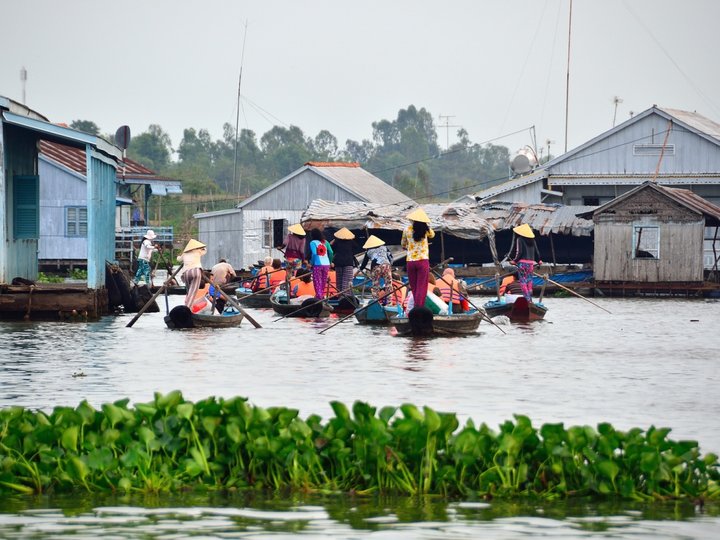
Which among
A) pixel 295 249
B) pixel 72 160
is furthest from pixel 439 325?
pixel 72 160

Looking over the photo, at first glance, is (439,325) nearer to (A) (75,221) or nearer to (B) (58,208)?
(A) (75,221)

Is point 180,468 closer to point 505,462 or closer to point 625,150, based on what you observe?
point 505,462

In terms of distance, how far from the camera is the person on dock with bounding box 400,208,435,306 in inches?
803

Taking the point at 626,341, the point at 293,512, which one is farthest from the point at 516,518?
the point at 626,341

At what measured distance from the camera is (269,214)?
160ft

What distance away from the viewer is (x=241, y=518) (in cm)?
775

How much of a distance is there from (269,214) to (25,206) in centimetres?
2495

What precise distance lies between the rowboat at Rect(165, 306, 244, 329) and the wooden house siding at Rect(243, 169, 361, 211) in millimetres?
25994

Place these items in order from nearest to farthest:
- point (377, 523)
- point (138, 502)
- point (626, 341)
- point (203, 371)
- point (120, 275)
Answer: point (377, 523)
point (138, 502)
point (203, 371)
point (626, 341)
point (120, 275)

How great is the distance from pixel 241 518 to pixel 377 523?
2.77 ft

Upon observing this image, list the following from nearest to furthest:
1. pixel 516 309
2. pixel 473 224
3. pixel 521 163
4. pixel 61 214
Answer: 1. pixel 516 309
2. pixel 473 224
3. pixel 61 214
4. pixel 521 163

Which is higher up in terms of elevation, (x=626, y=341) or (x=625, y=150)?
(x=625, y=150)

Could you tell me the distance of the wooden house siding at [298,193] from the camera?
4891 centimetres

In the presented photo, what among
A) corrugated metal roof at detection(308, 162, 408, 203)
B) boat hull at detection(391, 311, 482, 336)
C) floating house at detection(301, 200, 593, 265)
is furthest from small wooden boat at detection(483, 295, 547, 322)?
corrugated metal roof at detection(308, 162, 408, 203)
